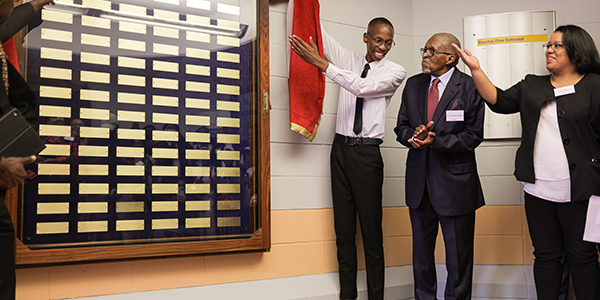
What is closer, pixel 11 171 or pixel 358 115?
pixel 11 171

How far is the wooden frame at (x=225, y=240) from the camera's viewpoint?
6.50 feet

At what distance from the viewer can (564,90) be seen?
2.12m

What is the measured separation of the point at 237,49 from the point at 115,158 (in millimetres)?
962

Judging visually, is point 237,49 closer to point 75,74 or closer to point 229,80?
point 229,80

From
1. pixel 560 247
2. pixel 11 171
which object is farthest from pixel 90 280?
pixel 560 247

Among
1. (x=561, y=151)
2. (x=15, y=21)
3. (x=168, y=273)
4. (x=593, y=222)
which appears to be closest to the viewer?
(x=15, y=21)

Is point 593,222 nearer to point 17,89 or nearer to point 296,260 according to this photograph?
point 296,260

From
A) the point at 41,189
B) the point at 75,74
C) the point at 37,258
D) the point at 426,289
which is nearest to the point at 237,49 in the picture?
the point at 75,74

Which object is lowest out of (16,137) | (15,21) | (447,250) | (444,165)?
(447,250)

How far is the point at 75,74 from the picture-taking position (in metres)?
2.13

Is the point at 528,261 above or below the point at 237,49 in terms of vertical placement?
below

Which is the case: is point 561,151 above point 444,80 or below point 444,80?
below

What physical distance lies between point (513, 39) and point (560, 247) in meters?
Result: 1.57

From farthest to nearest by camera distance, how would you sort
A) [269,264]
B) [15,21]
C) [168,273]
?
[269,264] → [168,273] → [15,21]
